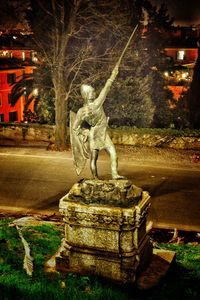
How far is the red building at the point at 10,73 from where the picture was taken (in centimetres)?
3647

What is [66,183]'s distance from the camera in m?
14.9

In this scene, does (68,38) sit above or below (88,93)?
above

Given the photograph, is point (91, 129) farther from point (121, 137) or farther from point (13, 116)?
point (13, 116)

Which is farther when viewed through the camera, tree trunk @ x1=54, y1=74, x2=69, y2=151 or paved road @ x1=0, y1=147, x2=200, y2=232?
tree trunk @ x1=54, y1=74, x2=69, y2=151

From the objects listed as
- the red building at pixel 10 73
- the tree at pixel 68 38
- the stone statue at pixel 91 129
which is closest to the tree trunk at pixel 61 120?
the tree at pixel 68 38

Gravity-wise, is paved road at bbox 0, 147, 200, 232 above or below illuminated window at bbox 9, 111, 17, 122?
below

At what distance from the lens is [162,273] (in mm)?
6688

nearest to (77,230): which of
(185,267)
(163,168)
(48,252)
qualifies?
(48,252)

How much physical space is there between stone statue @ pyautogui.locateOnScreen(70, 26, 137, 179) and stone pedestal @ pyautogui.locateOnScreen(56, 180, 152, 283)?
0.47 metres

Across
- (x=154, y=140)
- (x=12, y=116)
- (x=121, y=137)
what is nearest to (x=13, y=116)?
(x=12, y=116)

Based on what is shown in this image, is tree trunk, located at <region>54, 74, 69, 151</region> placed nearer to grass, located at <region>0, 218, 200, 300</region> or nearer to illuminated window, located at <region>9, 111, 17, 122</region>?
grass, located at <region>0, 218, 200, 300</region>

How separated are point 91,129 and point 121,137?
1449 cm

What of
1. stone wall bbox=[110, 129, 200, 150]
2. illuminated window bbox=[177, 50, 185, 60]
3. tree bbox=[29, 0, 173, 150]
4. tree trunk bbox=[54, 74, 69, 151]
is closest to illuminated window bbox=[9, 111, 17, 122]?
illuminated window bbox=[177, 50, 185, 60]

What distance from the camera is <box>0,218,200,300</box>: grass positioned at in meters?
5.64
